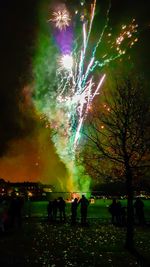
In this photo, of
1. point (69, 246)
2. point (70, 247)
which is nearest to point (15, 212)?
point (69, 246)

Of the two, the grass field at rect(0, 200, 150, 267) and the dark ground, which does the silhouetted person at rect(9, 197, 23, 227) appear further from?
the dark ground

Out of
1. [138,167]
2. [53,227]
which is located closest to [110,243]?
[138,167]

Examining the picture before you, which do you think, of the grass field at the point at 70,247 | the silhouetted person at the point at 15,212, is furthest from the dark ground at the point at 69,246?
the silhouetted person at the point at 15,212

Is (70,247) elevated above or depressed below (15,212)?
below

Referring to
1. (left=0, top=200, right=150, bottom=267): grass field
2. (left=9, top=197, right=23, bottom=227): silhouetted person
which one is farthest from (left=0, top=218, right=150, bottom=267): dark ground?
(left=9, top=197, right=23, bottom=227): silhouetted person

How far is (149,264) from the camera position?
50.3 feet

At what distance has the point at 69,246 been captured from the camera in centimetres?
1981

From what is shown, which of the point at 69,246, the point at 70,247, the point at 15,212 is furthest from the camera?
the point at 15,212

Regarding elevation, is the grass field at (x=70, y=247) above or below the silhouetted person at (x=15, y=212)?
below

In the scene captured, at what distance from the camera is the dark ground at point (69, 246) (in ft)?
51.7

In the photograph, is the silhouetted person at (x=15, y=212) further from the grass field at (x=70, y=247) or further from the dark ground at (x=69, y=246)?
the dark ground at (x=69, y=246)

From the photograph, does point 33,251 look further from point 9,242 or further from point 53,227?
point 53,227

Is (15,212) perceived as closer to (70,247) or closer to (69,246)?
(69,246)

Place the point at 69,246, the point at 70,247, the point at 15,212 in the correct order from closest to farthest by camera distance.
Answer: the point at 70,247 < the point at 69,246 < the point at 15,212
